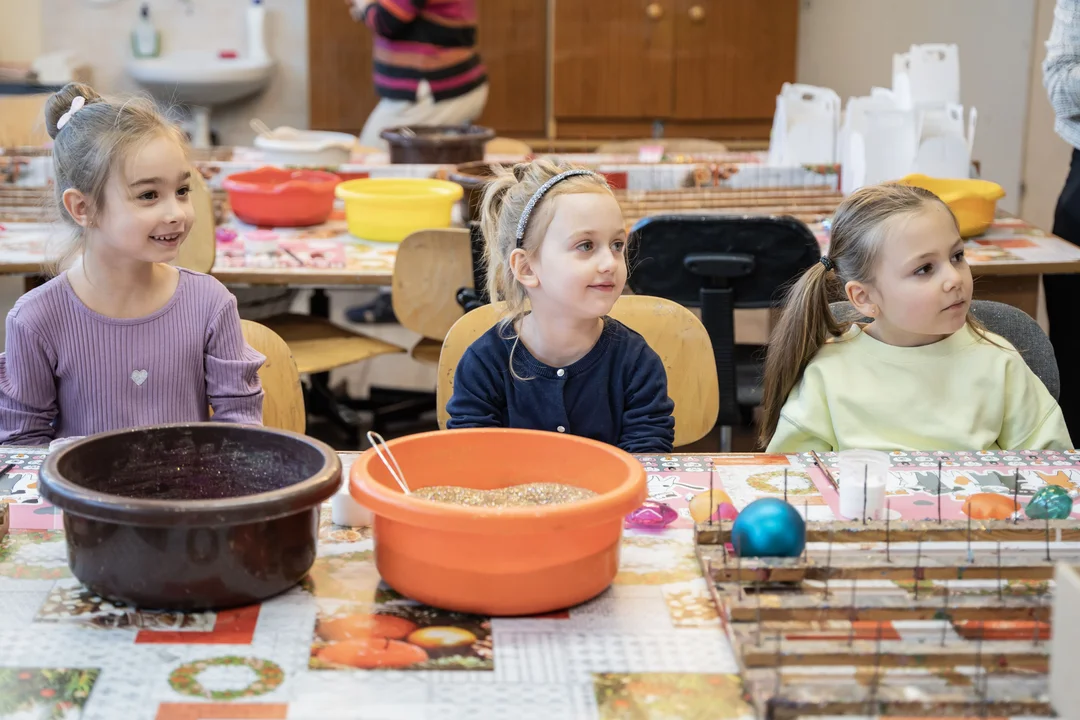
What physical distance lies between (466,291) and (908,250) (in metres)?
1.09

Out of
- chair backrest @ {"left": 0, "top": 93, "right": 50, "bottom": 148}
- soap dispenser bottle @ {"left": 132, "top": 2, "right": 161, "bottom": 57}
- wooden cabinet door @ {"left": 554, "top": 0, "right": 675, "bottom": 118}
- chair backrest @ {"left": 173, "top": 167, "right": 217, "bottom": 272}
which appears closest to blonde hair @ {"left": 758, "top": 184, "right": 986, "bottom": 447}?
chair backrest @ {"left": 173, "top": 167, "right": 217, "bottom": 272}

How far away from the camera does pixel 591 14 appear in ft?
16.9

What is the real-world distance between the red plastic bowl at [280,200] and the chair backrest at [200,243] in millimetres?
274

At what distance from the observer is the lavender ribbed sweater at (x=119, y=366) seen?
161 centimetres

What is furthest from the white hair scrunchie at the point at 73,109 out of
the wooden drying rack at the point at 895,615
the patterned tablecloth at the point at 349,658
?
the wooden drying rack at the point at 895,615

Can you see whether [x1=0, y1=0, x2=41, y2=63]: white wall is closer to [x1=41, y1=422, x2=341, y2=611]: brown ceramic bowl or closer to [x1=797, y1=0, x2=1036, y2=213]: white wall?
[x1=797, y1=0, x2=1036, y2=213]: white wall

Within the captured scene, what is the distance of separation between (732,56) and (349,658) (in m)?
4.63

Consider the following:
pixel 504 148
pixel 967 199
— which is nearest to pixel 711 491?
pixel 967 199

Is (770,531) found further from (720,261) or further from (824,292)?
(720,261)

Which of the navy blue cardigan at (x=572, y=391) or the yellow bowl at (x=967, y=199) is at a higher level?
the yellow bowl at (x=967, y=199)

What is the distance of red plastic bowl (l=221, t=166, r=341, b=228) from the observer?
9.25ft

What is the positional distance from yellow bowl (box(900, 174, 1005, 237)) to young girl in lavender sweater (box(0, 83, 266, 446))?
162cm

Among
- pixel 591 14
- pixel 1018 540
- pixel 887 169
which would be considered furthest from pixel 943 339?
pixel 591 14

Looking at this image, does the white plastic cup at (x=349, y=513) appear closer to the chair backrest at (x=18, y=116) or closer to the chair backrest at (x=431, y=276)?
the chair backrest at (x=431, y=276)
